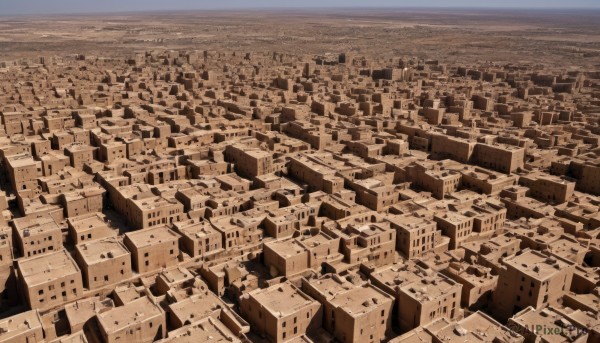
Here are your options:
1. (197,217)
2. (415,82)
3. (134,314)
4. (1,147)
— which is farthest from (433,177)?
(415,82)

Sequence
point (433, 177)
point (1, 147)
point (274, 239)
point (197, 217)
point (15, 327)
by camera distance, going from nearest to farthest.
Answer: point (15, 327)
point (274, 239)
point (197, 217)
point (433, 177)
point (1, 147)

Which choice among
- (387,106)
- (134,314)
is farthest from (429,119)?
(134,314)

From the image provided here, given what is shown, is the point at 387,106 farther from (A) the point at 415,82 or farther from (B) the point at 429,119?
(A) the point at 415,82

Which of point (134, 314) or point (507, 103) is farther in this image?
point (507, 103)

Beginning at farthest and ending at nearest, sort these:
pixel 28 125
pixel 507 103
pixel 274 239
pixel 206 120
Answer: pixel 507 103
pixel 206 120
pixel 28 125
pixel 274 239

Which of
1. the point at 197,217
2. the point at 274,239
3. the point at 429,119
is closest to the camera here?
the point at 274,239

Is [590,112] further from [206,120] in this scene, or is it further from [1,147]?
[1,147]
